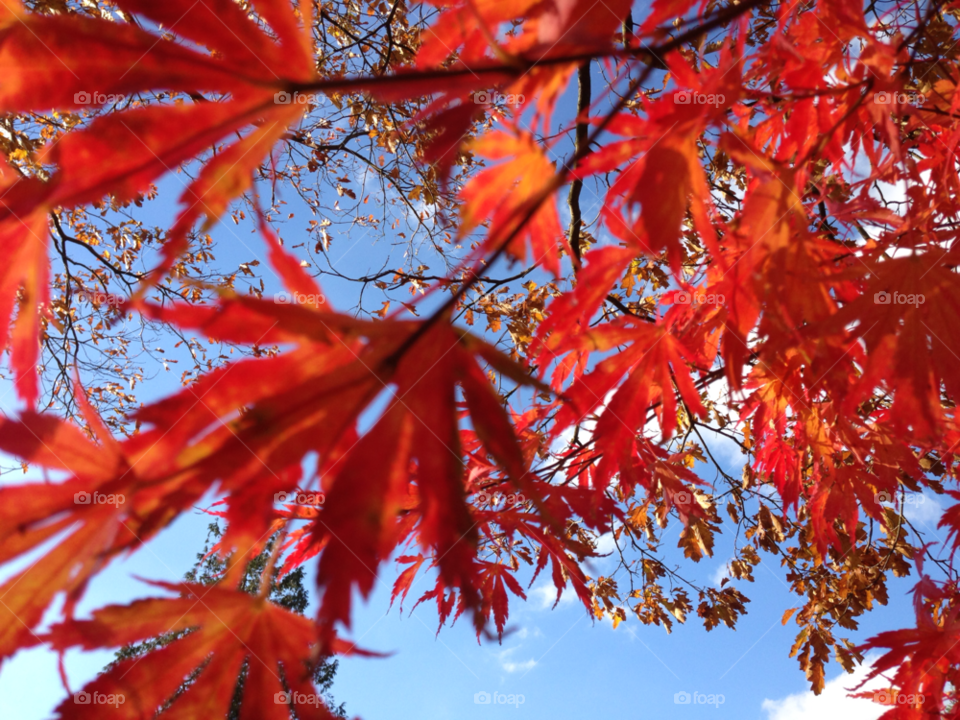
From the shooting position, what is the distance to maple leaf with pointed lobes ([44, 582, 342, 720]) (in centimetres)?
84

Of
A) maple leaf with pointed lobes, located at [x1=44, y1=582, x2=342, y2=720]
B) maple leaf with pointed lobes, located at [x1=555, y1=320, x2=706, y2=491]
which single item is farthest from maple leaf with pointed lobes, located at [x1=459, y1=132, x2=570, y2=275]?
maple leaf with pointed lobes, located at [x1=44, y1=582, x2=342, y2=720]

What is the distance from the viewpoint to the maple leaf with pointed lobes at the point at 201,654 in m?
0.84

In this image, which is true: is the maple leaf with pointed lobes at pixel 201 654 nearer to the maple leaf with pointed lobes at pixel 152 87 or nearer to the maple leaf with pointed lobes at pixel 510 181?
the maple leaf with pointed lobes at pixel 152 87

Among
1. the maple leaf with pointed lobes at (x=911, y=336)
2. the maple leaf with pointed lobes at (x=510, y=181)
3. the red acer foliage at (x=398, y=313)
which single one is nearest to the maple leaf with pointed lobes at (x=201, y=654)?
the red acer foliage at (x=398, y=313)

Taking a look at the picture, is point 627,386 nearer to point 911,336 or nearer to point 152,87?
point 911,336

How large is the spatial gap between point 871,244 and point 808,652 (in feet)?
12.9

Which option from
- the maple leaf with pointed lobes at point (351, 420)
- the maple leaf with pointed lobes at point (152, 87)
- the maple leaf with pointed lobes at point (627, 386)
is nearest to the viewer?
the maple leaf with pointed lobes at point (351, 420)

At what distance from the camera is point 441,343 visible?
0.72 m

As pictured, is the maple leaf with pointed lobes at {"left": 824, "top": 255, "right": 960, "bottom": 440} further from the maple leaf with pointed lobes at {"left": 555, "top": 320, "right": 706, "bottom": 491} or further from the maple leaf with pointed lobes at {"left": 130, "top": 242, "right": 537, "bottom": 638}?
the maple leaf with pointed lobes at {"left": 130, "top": 242, "right": 537, "bottom": 638}

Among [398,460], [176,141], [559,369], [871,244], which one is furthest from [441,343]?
[871,244]

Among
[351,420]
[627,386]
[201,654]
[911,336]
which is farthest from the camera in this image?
[627,386]

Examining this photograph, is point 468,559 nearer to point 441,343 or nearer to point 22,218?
point 441,343

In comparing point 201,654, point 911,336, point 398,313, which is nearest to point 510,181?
point 398,313

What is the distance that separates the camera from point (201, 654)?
94 centimetres
